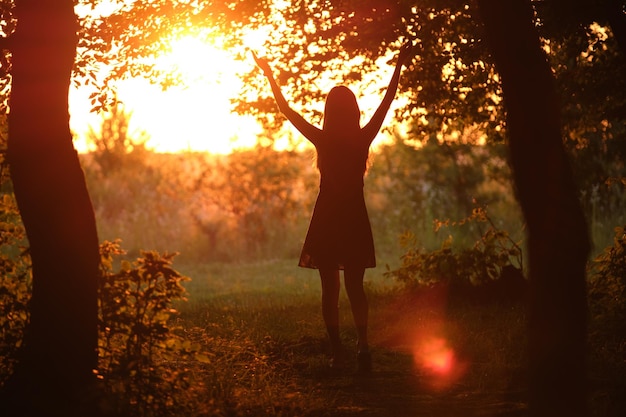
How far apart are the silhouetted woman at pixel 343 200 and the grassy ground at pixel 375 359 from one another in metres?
0.67

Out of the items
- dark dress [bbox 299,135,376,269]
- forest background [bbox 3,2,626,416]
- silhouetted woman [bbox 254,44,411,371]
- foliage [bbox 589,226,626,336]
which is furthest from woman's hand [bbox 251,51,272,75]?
foliage [bbox 589,226,626,336]

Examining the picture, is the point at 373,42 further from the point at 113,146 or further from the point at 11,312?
the point at 113,146

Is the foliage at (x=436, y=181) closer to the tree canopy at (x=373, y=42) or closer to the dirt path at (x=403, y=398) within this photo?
the tree canopy at (x=373, y=42)

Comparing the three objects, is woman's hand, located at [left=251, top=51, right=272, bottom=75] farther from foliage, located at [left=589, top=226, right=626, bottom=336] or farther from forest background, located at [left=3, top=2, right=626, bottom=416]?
foliage, located at [left=589, top=226, right=626, bottom=336]

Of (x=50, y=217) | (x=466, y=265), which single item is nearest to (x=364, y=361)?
(x=50, y=217)

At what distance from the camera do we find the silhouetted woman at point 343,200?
769cm

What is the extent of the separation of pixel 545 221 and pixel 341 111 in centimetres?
244

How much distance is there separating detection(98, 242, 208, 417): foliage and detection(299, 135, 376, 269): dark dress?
1.94m

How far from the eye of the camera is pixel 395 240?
26.3 meters

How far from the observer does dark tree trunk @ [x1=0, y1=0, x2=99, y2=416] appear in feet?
19.6

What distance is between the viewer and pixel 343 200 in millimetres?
7805

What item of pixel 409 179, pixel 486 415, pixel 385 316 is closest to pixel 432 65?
pixel 385 316

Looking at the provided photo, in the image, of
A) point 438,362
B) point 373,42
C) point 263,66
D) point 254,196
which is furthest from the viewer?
point 254,196

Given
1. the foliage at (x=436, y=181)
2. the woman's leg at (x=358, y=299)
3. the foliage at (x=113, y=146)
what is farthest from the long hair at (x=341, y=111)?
the foliage at (x=113, y=146)
